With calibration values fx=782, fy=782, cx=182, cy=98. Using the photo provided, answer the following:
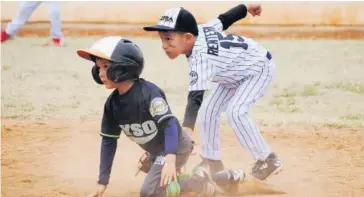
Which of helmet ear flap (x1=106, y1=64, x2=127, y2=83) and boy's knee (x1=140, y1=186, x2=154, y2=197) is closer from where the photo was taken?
helmet ear flap (x1=106, y1=64, x2=127, y2=83)

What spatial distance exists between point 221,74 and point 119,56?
90 cm

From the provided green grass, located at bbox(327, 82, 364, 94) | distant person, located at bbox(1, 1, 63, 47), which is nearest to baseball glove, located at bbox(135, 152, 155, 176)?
green grass, located at bbox(327, 82, 364, 94)

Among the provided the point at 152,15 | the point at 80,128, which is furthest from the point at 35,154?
the point at 152,15

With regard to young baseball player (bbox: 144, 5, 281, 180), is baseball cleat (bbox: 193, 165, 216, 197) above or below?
below

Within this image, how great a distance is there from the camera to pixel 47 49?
12930 millimetres

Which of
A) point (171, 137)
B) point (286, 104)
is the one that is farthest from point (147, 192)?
point (286, 104)

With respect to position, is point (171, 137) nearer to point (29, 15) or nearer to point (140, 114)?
point (140, 114)

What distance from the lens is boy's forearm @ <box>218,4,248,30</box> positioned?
5344 millimetres

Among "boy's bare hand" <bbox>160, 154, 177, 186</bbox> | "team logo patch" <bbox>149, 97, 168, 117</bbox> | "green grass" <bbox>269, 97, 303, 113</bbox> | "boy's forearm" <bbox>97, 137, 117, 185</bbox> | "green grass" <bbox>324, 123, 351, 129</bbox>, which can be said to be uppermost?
"team logo patch" <bbox>149, 97, 168, 117</bbox>

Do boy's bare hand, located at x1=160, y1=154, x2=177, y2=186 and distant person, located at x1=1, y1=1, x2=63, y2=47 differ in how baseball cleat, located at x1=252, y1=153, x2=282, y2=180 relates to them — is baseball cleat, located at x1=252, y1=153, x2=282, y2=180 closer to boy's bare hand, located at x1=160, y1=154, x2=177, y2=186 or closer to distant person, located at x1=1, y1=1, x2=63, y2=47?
boy's bare hand, located at x1=160, y1=154, x2=177, y2=186

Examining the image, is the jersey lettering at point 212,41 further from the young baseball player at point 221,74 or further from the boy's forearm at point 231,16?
the boy's forearm at point 231,16

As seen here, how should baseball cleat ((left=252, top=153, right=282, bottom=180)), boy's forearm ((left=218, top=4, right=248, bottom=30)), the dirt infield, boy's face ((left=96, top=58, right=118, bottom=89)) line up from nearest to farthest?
boy's face ((left=96, top=58, right=118, bottom=89)) < baseball cleat ((left=252, top=153, right=282, bottom=180)) < boy's forearm ((left=218, top=4, right=248, bottom=30)) < the dirt infield

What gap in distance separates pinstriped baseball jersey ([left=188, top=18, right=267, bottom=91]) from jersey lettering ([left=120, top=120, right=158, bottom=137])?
326mm

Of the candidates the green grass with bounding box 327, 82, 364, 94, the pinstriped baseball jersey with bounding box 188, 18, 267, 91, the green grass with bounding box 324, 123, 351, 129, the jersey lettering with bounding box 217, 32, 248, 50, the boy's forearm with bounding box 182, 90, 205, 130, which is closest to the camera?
the boy's forearm with bounding box 182, 90, 205, 130
